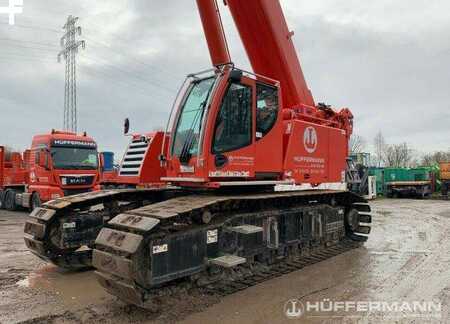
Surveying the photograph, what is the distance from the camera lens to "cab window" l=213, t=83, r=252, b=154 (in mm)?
6414

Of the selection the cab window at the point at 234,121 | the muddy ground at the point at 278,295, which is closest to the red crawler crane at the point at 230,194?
the cab window at the point at 234,121

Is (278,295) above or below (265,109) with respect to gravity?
below

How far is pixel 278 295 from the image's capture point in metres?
6.04

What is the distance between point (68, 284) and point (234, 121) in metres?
3.62

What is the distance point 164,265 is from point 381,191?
1000 inches

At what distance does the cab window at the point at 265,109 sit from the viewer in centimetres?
702

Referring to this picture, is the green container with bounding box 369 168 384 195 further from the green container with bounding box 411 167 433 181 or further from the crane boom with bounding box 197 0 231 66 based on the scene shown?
the crane boom with bounding box 197 0 231 66

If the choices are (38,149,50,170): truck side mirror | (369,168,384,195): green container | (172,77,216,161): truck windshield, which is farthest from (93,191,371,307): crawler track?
(369,168,384,195): green container

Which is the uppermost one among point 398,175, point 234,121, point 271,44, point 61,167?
point 271,44

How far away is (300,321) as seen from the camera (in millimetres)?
5066

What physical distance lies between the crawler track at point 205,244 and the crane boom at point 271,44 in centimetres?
224

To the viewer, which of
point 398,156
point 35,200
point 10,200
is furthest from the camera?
point 398,156

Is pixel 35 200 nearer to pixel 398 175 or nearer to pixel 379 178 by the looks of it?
pixel 379 178

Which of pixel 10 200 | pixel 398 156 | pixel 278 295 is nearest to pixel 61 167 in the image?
pixel 10 200
